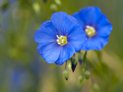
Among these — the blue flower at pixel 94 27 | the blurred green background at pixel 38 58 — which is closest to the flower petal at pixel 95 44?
the blue flower at pixel 94 27

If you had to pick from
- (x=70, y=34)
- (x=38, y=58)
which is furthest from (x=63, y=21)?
(x=38, y=58)

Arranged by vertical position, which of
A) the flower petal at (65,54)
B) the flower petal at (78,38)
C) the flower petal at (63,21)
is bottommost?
the flower petal at (65,54)

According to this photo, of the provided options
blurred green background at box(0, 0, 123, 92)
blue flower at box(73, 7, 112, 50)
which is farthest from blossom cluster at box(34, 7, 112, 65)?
blurred green background at box(0, 0, 123, 92)

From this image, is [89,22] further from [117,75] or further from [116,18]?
[116,18]

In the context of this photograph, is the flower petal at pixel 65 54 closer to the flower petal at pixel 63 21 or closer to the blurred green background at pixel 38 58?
the flower petal at pixel 63 21

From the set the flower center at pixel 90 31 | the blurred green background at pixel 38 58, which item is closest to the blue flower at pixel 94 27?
the flower center at pixel 90 31

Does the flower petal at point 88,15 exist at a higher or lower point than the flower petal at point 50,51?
higher

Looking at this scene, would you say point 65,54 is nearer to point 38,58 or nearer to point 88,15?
point 88,15

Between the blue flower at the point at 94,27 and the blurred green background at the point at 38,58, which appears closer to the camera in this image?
the blue flower at the point at 94,27
